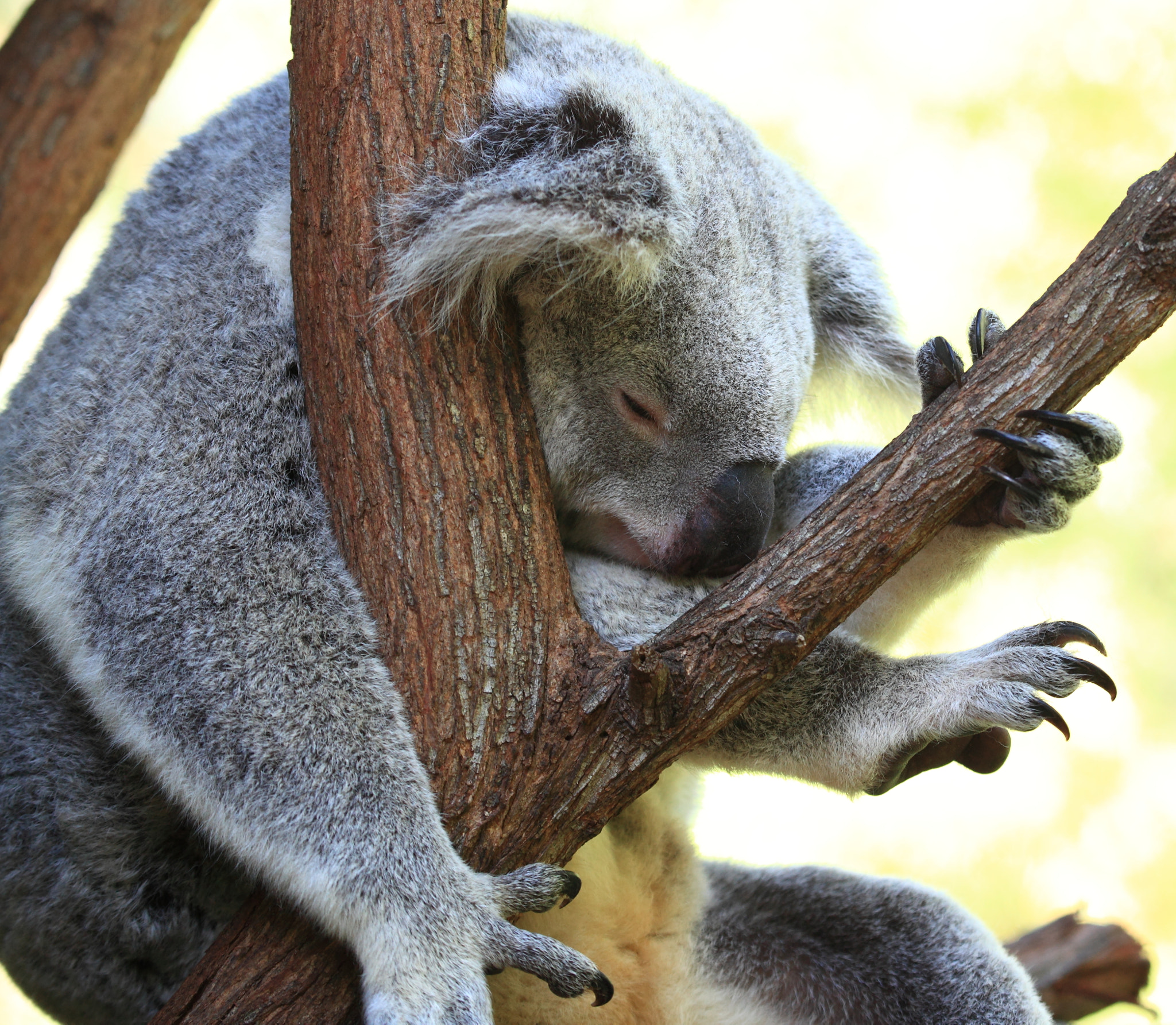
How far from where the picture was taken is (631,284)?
6.39 ft

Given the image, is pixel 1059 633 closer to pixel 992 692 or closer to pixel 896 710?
pixel 992 692

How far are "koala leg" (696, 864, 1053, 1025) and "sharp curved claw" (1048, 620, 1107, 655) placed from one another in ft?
2.56

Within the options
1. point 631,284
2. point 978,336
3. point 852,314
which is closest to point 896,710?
point 978,336

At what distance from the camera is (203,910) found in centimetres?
211

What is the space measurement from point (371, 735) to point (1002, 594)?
A: 4090 mm

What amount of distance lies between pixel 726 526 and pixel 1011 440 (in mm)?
558

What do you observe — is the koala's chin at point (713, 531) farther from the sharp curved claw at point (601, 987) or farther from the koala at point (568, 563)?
the sharp curved claw at point (601, 987)

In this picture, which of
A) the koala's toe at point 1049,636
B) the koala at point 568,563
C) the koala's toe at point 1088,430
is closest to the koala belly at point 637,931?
the koala at point 568,563

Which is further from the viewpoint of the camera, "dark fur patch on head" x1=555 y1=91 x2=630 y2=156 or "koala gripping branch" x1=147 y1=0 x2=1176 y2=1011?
"dark fur patch on head" x1=555 y1=91 x2=630 y2=156

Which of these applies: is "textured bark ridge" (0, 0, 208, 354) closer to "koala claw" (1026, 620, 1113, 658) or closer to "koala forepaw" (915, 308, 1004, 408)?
"koala forepaw" (915, 308, 1004, 408)

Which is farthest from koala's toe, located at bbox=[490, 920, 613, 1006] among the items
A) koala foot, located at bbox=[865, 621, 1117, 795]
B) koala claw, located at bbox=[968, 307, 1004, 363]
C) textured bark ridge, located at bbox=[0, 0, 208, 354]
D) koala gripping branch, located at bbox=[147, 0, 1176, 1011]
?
textured bark ridge, located at bbox=[0, 0, 208, 354]

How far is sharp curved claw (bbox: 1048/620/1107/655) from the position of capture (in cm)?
192

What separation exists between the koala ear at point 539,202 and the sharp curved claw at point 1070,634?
102 centimetres

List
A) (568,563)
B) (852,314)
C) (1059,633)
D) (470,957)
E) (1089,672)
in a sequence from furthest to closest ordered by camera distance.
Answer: (852,314) → (568,563) → (1059,633) → (1089,672) → (470,957)
